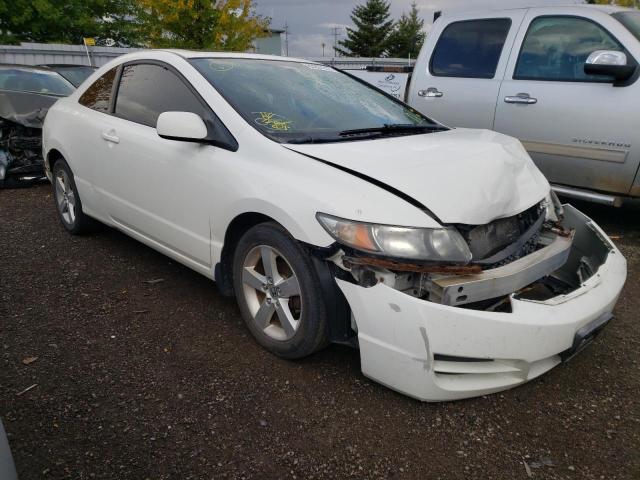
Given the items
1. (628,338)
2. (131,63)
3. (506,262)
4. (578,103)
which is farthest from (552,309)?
(131,63)

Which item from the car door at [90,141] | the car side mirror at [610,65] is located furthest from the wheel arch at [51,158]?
the car side mirror at [610,65]

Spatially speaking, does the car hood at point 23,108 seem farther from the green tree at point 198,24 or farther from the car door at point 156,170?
the green tree at point 198,24

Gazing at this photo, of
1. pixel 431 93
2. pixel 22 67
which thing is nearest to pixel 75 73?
pixel 22 67

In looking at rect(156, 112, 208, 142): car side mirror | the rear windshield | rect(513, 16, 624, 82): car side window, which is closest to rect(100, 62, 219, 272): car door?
rect(156, 112, 208, 142): car side mirror

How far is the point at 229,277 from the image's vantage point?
2930mm

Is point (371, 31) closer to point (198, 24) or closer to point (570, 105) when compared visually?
point (198, 24)

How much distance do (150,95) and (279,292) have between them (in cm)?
177

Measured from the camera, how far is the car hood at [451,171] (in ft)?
7.45

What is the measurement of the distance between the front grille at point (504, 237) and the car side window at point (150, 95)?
163 cm

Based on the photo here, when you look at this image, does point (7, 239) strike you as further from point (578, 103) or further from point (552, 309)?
point (578, 103)

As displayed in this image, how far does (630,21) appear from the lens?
4.46m

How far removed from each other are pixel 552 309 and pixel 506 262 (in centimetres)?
29

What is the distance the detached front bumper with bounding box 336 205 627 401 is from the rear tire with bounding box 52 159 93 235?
305 cm

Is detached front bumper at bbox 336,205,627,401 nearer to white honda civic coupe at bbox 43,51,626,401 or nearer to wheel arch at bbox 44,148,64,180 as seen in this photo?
white honda civic coupe at bbox 43,51,626,401
